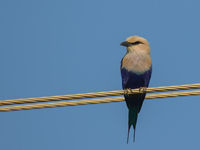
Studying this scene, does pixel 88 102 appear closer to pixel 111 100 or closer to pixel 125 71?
pixel 111 100

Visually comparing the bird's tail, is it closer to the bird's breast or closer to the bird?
the bird

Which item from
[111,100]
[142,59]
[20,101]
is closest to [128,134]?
[142,59]

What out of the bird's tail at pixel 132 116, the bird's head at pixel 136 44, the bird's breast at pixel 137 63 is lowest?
the bird's tail at pixel 132 116

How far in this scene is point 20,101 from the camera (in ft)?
15.8

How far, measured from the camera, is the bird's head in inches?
306

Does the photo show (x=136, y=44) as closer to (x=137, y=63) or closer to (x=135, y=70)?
(x=137, y=63)

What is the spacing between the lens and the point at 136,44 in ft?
25.7

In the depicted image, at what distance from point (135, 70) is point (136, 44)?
622mm

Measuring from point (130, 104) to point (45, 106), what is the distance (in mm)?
3279

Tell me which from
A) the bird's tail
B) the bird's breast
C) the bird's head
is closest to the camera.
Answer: the bird's breast

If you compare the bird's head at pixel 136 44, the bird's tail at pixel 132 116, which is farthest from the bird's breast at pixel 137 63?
the bird's tail at pixel 132 116

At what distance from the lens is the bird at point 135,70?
7.48 metres

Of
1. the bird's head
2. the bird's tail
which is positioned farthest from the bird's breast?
the bird's tail

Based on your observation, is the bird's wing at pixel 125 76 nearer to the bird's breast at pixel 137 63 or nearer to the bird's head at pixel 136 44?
the bird's breast at pixel 137 63
